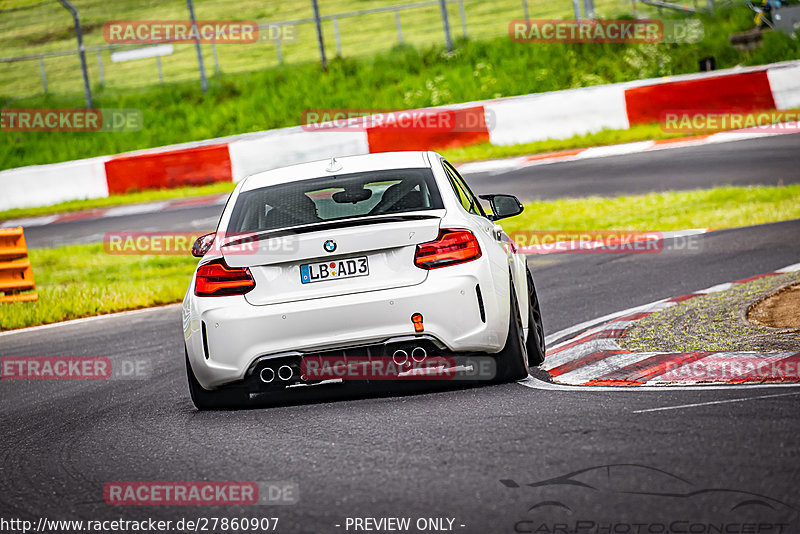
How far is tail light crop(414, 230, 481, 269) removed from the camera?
21.4 ft

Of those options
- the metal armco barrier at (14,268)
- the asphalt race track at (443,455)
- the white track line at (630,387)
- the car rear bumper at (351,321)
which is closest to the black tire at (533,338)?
the white track line at (630,387)

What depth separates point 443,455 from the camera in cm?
529

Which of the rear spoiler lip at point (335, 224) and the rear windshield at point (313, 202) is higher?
the rear windshield at point (313, 202)

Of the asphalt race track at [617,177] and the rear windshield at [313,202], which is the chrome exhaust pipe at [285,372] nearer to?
the rear windshield at [313,202]

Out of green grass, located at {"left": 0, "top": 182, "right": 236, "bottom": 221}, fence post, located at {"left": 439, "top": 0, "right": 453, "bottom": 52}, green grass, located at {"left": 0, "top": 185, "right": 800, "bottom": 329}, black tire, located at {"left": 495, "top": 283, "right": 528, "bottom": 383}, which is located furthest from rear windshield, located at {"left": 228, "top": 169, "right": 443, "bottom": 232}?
fence post, located at {"left": 439, "top": 0, "right": 453, "bottom": 52}

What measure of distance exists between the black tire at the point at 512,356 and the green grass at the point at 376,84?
18.8m

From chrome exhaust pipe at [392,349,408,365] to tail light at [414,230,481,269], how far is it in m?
0.47

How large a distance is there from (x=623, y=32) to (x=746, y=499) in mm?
23740

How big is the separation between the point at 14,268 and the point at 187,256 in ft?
10.8

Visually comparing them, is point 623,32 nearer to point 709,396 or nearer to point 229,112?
point 229,112

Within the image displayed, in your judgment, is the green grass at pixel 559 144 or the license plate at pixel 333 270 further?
the green grass at pixel 559 144

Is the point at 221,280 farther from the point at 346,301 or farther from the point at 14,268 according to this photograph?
the point at 14,268

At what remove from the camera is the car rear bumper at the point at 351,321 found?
6426 mm

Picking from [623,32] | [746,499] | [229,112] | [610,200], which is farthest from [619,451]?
[229,112]
